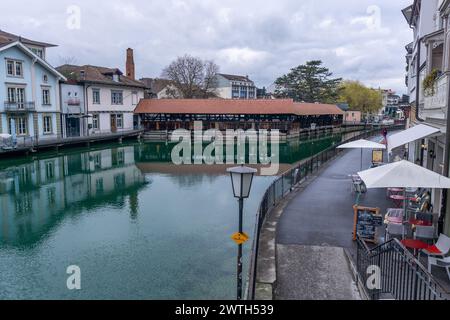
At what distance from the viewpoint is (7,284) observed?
362 inches

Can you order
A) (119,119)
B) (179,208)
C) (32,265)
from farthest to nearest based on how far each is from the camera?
(119,119)
(179,208)
(32,265)

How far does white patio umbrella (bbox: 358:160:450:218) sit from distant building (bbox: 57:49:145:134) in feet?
133

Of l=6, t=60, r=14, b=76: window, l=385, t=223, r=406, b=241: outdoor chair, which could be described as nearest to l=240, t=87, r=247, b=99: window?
l=6, t=60, r=14, b=76: window

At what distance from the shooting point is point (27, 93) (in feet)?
120

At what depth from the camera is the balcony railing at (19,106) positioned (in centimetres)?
3403

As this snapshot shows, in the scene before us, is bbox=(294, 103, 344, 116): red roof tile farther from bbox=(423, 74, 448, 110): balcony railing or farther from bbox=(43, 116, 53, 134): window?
bbox=(423, 74, 448, 110): balcony railing

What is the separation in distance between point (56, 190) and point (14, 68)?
65.4 feet

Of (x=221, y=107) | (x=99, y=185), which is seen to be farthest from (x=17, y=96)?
(x=221, y=107)

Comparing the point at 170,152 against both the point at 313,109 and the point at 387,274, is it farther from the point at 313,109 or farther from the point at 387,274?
the point at 387,274

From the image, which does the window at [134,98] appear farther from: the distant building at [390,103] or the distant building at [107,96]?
the distant building at [390,103]
